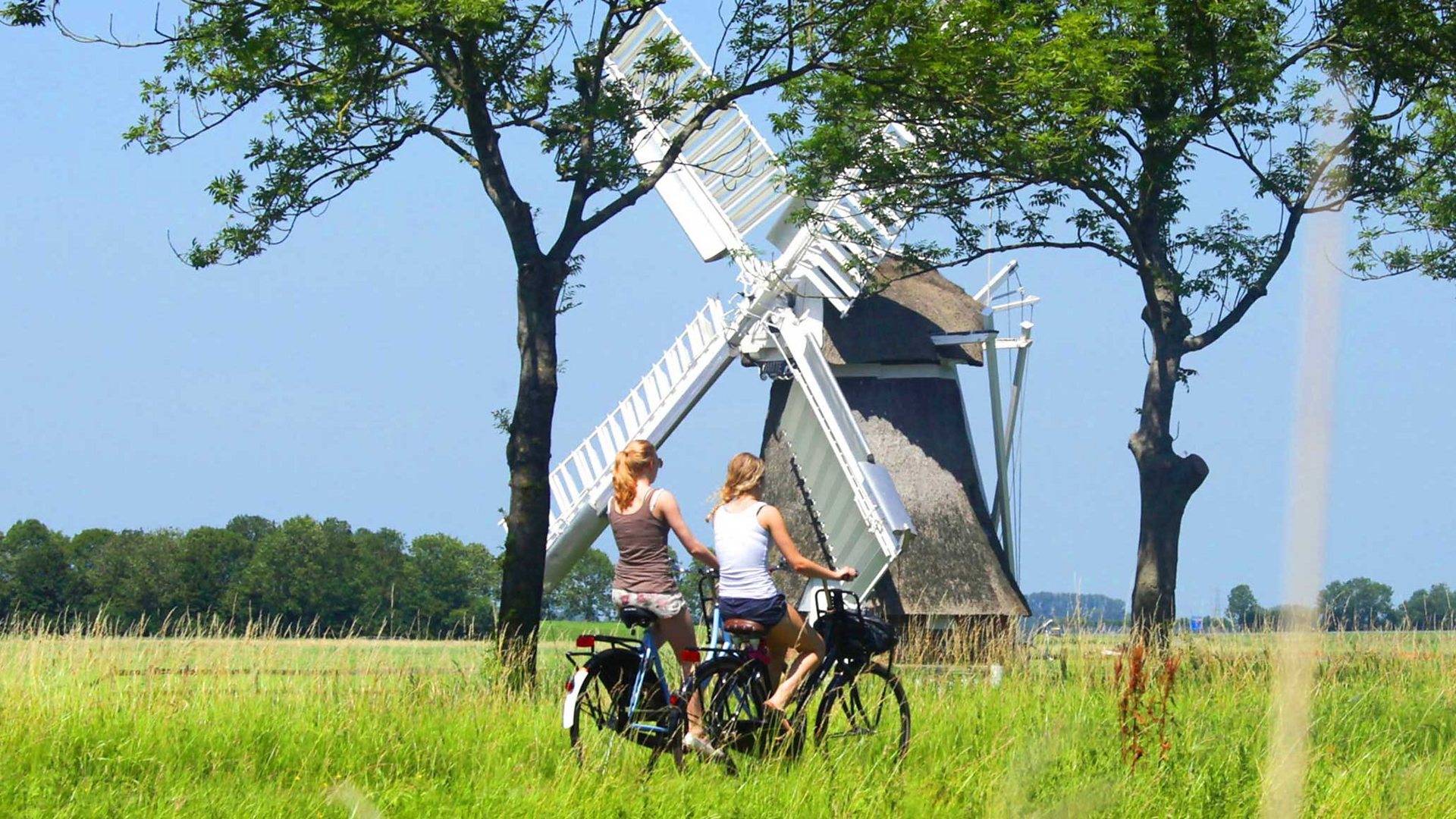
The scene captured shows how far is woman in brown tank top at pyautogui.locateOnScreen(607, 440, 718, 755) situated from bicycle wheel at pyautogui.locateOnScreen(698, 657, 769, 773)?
0.22 metres

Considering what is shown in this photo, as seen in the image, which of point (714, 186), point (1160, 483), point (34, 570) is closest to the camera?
point (1160, 483)

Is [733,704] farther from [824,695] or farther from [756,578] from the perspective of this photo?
[756,578]

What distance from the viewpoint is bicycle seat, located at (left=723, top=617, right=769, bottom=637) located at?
7609 mm

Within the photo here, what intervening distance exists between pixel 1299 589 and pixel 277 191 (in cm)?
1332

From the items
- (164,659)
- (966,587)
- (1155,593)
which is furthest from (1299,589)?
(966,587)

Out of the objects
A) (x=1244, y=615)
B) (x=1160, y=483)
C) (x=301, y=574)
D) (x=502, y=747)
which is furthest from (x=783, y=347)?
(x=301, y=574)

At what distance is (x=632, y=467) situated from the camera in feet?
25.7

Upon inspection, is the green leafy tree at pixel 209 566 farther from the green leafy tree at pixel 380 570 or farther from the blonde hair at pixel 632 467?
the blonde hair at pixel 632 467

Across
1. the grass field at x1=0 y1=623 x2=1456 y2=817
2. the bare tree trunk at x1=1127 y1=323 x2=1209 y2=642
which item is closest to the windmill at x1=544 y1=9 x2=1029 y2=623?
the bare tree trunk at x1=1127 y1=323 x2=1209 y2=642

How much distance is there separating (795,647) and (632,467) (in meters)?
1.18

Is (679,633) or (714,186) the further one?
(714,186)

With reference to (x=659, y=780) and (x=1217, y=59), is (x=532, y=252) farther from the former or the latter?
(x=1217, y=59)

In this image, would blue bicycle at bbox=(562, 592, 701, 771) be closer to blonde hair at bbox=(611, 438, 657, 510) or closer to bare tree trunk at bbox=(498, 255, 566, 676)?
blonde hair at bbox=(611, 438, 657, 510)

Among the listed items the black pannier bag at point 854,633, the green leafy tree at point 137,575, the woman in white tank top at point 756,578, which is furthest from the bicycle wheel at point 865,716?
the green leafy tree at point 137,575
